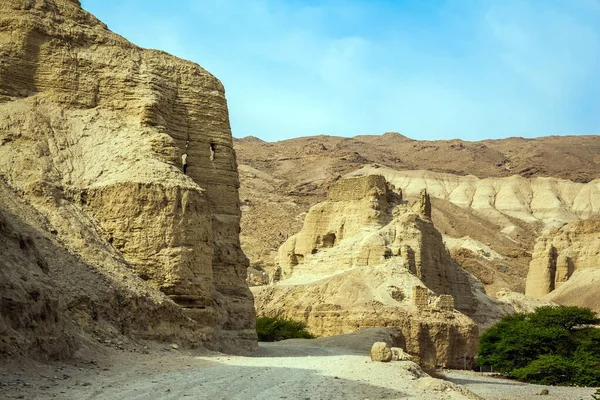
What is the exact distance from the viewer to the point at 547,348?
46.6 meters

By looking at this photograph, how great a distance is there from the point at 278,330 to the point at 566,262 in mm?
54597

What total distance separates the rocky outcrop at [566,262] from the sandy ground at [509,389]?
45.5 metres

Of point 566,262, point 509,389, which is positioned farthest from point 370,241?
point 566,262

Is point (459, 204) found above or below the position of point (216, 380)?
above

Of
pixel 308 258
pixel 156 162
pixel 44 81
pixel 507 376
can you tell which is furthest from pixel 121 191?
pixel 308 258

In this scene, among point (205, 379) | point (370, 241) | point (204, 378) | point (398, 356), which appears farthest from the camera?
point (370, 241)

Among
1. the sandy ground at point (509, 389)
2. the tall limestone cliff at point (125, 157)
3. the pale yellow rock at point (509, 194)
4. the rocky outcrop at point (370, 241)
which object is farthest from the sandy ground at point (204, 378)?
the pale yellow rock at point (509, 194)

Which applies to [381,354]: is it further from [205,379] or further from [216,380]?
[205,379]

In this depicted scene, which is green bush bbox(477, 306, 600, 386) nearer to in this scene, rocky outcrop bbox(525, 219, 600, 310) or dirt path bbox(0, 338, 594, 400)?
dirt path bbox(0, 338, 594, 400)

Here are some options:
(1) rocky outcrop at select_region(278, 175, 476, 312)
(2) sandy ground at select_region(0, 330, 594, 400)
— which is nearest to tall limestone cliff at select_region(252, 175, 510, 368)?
(1) rocky outcrop at select_region(278, 175, 476, 312)

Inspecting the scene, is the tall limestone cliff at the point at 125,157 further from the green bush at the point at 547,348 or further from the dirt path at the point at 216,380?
the green bush at the point at 547,348

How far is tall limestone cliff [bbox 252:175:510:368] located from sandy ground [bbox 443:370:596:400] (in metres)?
3.36

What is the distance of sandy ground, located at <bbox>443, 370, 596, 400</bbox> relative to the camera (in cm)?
3409

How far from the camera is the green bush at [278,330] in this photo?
4547 cm
